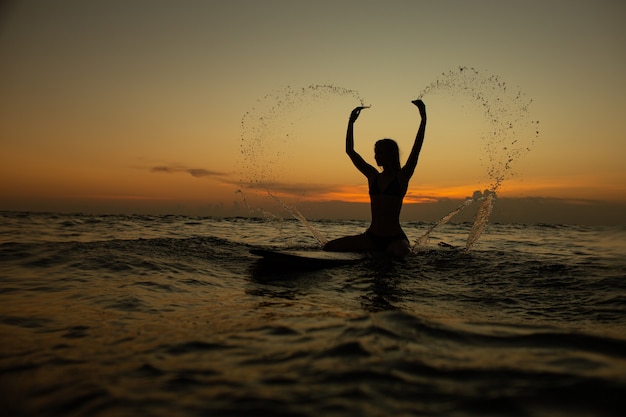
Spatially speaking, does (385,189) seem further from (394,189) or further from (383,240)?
(383,240)

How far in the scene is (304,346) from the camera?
2.86 metres

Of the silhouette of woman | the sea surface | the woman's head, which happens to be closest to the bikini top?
the silhouette of woman

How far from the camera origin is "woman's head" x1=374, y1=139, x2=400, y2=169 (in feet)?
24.6

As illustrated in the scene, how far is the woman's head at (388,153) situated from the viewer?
7.50 meters

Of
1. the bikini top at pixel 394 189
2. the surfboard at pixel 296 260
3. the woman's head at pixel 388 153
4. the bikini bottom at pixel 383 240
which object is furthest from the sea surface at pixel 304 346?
the woman's head at pixel 388 153

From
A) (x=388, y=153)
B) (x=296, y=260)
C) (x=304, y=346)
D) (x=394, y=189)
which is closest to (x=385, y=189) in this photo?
(x=394, y=189)

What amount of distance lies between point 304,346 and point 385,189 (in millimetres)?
5145

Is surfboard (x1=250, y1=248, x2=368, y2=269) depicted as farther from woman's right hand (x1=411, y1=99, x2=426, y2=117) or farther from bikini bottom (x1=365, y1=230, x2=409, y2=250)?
woman's right hand (x1=411, y1=99, x2=426, y2=117)

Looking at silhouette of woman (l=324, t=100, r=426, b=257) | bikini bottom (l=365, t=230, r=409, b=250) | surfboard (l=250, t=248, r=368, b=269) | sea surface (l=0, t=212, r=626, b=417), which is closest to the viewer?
sea surface (l=0, t=212, r=626, b=417)

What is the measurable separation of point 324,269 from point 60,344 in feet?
14.1

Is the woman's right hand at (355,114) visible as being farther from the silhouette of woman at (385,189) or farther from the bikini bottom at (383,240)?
the bikini bottom at (383,240)

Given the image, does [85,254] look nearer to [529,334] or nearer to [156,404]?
[156,404]

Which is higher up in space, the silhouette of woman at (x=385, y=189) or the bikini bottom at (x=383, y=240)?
the silhouette of woman at (x=385, y=189)

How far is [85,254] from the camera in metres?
7.54
